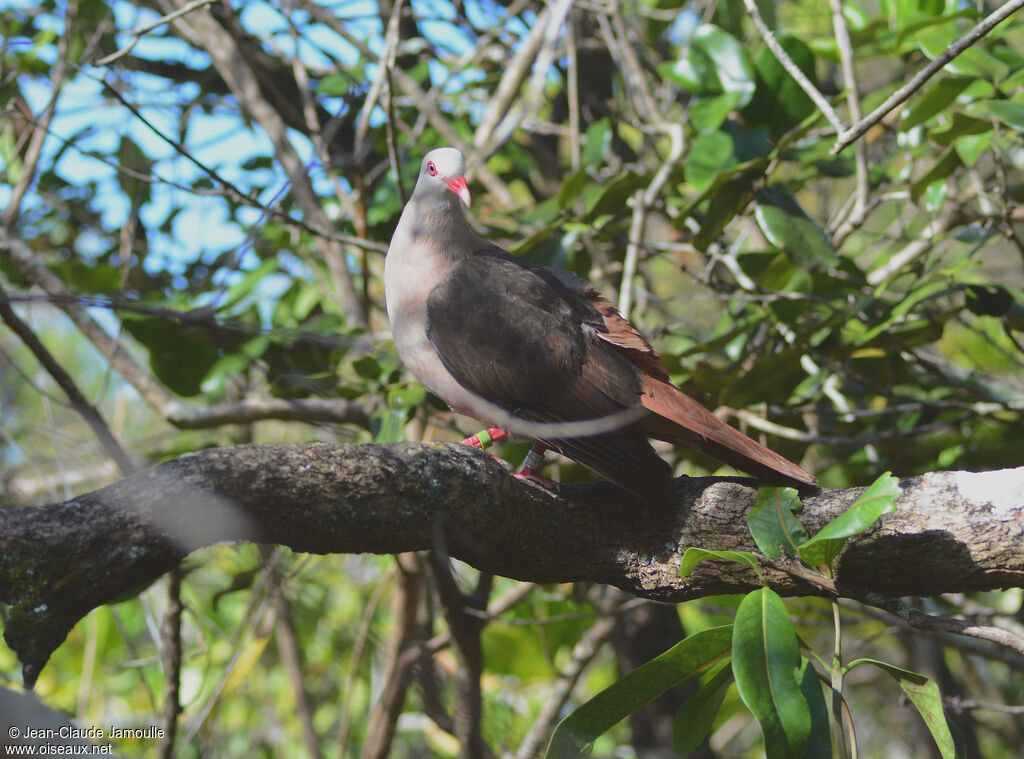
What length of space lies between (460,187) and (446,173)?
0.34 feet

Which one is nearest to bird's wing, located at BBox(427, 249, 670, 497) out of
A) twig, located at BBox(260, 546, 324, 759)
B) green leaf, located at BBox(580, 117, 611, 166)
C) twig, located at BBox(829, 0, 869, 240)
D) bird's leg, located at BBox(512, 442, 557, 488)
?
bird's leg, located at BBox(512, 442, 557, 488)

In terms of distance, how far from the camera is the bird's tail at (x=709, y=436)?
2164 millimetres

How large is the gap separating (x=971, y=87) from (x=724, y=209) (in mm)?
858

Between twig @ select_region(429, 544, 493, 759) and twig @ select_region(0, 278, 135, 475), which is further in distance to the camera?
twig @ select_region(429, 544, 493, 759)

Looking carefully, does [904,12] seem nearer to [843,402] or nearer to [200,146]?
[843,402]

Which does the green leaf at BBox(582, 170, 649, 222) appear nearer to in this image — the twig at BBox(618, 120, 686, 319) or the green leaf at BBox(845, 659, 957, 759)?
the twig at BBox(618, 120, 686, 319)

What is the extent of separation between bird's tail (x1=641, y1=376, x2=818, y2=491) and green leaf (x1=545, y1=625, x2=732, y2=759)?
0.53 m

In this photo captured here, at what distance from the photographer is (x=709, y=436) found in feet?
7.32

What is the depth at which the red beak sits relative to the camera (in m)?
2.72

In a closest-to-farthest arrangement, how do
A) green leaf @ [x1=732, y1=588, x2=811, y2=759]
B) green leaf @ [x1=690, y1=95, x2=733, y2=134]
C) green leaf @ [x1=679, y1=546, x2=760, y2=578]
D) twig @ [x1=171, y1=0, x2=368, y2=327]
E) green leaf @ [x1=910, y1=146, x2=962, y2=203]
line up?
green leaf @ [x1=732, y1=588, x2=811, y2=759]
green leaf @ [x1=679, y1=546, x2=760, y2=578]
green leaf @ [x1=910, y1=146, x2=962, y2=203]
green leaf @ [x1=690, y1=95, x2=733, y2=134]
twig @ [x1=171, y1=0, x2=368, y2=327]

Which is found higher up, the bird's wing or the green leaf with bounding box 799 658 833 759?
the bird's wing

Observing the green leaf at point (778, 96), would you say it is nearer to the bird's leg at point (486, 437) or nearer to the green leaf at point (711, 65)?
the green leaf at point (711, 65)

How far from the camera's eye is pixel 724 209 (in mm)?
3025

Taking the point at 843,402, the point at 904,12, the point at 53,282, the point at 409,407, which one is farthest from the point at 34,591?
the point at 904,12
